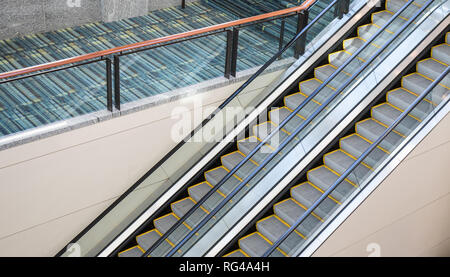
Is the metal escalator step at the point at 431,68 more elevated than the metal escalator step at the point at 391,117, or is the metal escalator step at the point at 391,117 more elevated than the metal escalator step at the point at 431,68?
the metal escalator step at the point at 431,68

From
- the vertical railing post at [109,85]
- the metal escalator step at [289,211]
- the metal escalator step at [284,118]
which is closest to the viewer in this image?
the vertical railing post at [109,85]

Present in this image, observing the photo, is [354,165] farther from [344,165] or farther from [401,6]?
[401,6]

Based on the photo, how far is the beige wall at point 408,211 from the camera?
8867 mm

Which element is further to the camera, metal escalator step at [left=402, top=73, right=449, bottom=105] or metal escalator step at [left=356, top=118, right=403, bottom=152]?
metal escalator step at [left=402, top=73, right=449, bottom=105]

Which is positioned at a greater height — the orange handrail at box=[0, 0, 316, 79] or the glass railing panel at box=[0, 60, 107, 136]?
the orange handrail at box=[0, 0, 316, 79]

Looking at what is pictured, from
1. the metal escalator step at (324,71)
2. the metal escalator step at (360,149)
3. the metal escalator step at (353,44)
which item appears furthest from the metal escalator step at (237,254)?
the metal escalator step at (353,44)

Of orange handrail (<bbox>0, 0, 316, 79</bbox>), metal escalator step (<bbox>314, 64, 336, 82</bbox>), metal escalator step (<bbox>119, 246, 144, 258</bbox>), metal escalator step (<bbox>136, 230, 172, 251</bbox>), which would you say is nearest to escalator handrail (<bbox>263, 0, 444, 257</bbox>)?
metal escalator step (<bbox>314, 64, 336, 82</bbox>)

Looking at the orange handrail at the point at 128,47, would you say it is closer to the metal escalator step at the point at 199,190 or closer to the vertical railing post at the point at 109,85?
the vertical railing post at the point at 109,85

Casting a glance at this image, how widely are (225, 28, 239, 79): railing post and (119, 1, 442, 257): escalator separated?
0.87m

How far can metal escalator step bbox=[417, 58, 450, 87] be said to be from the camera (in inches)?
369

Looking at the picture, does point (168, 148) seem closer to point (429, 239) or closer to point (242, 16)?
point (242, 16)

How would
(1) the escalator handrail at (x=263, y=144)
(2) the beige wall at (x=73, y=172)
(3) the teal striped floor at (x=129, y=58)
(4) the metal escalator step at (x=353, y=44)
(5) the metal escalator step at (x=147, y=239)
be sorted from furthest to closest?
1. (4) the metal escalator step at (x=353, y=44)
2. (5) the metal escalator step at (x=147, y=239)
3. (1) the escalator handrail at (x=263, y=144)
4. (2) the beige wall at (x=73, y=172)
5. (3) the teal striped floor at (x=129, y=58)

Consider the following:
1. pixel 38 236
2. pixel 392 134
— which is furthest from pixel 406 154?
pixel 38 236

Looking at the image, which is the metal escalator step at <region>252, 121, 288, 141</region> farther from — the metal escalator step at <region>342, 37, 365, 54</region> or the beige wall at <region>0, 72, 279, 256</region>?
the metal escalator step at <region>342, 37, 365, 54</region>
